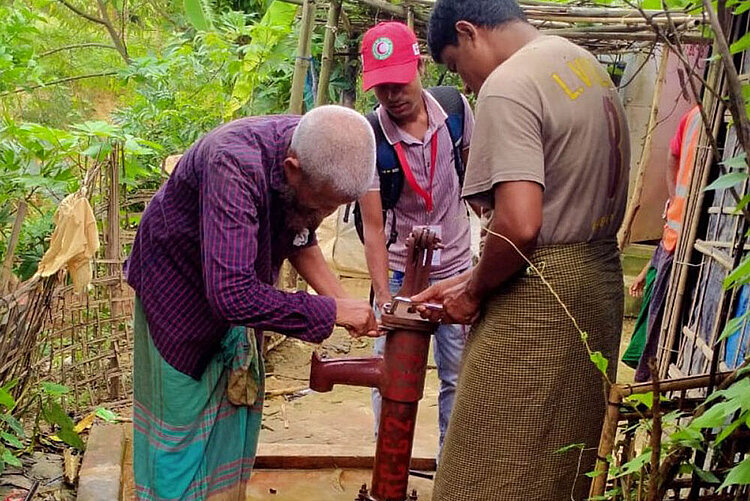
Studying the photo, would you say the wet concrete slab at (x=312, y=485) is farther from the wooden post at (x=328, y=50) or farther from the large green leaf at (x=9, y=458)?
the wooden post at (x=328, y=50)

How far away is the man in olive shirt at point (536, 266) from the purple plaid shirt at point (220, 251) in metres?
0.49

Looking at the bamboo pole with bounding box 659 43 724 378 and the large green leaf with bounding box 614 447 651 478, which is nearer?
the large green leaf with bounding box 614 447 651 478

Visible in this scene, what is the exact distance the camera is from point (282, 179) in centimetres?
231

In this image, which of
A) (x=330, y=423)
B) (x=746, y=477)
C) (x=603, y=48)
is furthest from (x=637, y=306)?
(x=746, y=477)

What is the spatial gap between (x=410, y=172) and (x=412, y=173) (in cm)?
2

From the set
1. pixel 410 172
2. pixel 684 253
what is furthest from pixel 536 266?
pixel 410 172

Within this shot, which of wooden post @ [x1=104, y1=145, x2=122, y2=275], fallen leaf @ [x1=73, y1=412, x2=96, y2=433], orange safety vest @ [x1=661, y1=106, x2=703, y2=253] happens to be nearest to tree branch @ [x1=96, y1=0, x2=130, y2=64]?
wooden post @ [x1=104, y1=145, x2=122, y2=275]

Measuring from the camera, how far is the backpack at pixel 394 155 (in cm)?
344

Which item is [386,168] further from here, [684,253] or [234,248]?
[234,248]

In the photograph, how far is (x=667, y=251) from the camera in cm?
399

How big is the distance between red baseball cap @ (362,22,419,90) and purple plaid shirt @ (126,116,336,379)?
36.7 inches

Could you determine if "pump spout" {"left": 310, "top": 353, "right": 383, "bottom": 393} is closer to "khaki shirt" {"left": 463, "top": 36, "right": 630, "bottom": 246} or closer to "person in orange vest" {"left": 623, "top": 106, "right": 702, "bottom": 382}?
"khaki shirt" {"left": 463, "top": 36, "right": 630, "bottom": 246}

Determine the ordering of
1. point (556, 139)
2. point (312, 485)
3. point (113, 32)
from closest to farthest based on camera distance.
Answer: point (556, 139), point (312, 485), point (113, 32)

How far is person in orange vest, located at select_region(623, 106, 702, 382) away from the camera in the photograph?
3.81m
